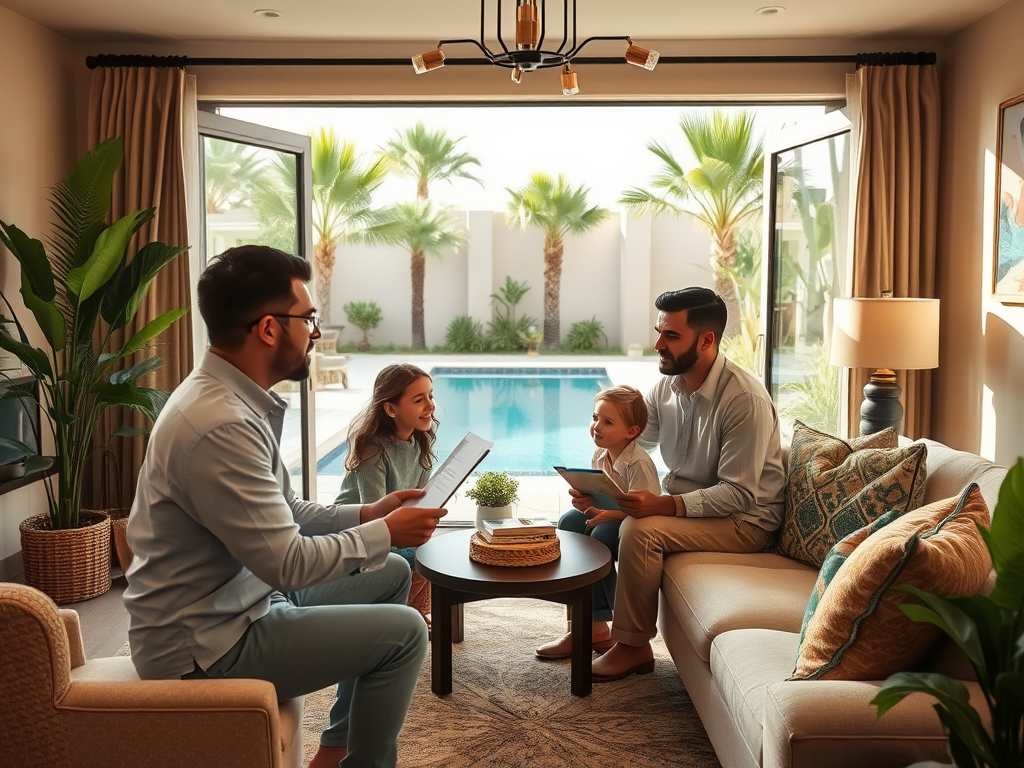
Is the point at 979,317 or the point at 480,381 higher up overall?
the point at 979,317

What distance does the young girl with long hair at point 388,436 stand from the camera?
326cm

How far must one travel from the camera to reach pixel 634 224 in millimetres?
15242

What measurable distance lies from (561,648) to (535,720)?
0.51 meters

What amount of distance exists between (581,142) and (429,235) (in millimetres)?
2952

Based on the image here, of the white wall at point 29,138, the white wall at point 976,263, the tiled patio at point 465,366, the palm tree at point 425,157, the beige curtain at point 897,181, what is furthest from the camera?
the palm tree at point 425,157

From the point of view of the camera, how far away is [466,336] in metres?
15.8

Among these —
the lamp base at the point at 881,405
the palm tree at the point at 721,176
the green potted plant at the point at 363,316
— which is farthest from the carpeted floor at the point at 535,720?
the green potted plant at the point at 363,316

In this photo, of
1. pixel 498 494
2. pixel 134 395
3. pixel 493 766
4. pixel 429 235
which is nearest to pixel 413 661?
pixel 493 766

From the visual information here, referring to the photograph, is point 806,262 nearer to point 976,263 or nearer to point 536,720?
point 976,263

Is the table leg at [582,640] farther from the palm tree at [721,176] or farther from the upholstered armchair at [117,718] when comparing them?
the palm tree at [721,176]

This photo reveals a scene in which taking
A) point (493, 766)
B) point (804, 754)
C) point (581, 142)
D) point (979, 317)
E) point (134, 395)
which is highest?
point (581, 142)

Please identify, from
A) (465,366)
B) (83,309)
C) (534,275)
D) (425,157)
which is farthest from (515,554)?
(534,275)

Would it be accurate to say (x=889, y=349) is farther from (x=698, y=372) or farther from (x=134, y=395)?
(x=134, y=395)

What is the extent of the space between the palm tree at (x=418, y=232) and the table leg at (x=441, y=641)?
1196 centimetres
